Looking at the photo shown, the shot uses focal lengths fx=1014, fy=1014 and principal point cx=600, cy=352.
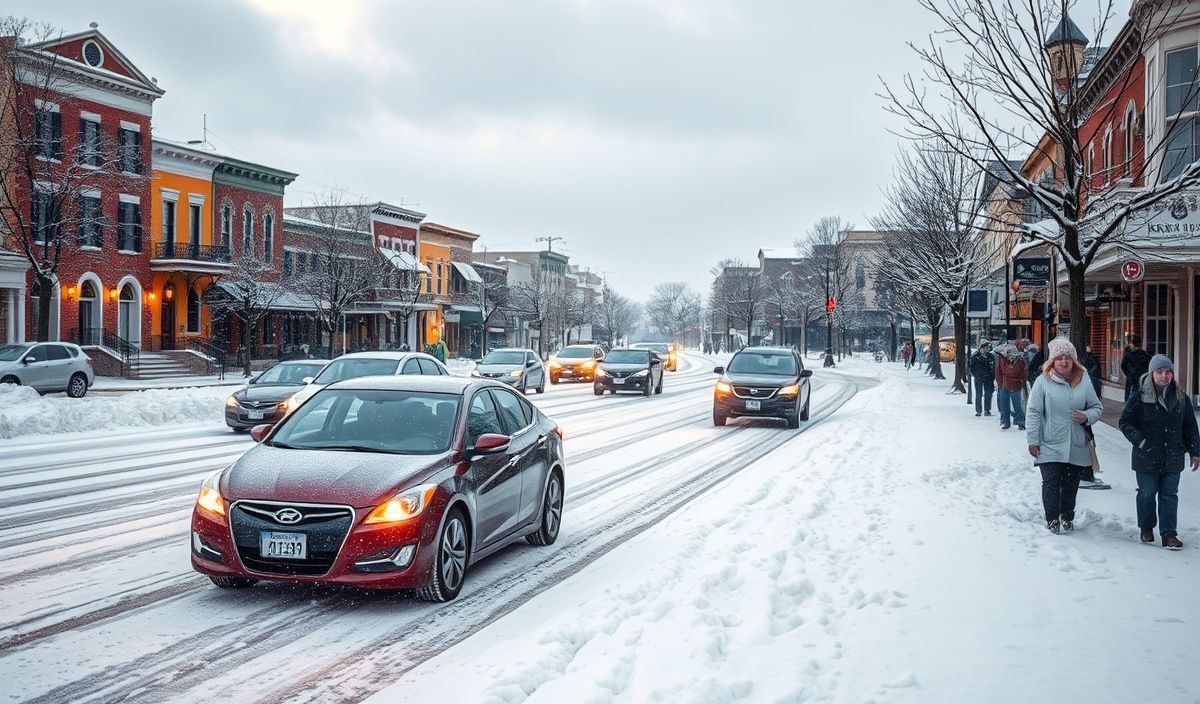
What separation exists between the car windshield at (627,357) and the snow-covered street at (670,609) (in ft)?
67.3

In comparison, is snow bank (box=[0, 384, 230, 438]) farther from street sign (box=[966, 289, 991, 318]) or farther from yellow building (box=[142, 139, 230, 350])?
yellow building (box=[142, 139, 230, 350])

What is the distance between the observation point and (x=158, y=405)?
21.4 meters

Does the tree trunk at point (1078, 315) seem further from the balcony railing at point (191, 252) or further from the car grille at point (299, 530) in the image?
the balcony railing at point (191, 252)

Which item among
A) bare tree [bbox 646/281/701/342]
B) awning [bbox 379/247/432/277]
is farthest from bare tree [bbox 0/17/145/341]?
bare tree [bbox 646/281/701/342]

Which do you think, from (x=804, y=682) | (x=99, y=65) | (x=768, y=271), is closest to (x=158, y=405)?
(x=804, y=682)

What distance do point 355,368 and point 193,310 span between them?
3070 centimetres

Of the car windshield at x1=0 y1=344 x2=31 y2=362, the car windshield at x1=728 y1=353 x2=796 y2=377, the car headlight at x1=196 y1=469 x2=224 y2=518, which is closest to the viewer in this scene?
the car headlight at x1=196 y1=469 x2=224 y2=518

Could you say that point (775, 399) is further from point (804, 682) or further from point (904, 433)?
point (804, 682)

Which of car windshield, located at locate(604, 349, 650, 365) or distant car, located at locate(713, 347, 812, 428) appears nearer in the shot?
distant car, located at locate(713, 347, 812, 428)

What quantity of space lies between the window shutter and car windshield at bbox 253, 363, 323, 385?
74.2 feet

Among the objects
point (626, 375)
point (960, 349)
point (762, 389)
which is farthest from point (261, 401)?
point (960, 349)

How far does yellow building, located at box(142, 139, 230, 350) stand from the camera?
42.8 m

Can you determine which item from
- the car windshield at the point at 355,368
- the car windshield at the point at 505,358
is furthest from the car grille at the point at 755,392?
the car windshield at the point at 505,358

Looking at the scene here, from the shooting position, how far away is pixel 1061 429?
30.2 ft
